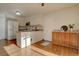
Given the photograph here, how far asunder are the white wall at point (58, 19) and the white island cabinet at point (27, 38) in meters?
0.33

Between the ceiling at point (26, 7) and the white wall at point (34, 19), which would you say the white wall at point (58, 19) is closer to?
the white wall at point (34, 19)

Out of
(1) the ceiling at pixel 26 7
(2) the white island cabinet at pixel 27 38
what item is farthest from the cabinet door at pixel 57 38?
(1) the ceiling at pixel 26 7

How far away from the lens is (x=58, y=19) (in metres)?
4.28

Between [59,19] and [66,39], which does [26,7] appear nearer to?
[59,19]

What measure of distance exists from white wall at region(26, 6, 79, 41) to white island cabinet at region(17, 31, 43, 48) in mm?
329

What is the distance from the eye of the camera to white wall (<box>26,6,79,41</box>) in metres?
3.90

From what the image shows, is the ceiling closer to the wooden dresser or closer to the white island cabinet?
the white island cabinet

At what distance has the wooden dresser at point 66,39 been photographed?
3.56 meters

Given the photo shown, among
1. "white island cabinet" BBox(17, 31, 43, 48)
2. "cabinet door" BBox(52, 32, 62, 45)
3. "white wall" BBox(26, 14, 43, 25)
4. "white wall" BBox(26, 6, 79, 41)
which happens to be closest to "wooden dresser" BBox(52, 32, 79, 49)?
"cabinet door" BBox(52, 32, 62, 45)

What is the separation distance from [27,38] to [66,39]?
1.62 meters

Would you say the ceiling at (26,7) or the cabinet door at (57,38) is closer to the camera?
the ceiling at (26,7)

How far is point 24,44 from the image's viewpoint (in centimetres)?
371

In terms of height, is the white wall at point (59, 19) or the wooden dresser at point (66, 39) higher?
the white wall at point (59, 19)

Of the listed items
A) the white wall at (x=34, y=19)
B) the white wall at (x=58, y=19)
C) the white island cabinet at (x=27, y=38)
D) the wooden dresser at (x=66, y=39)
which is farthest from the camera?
the white wall at (x=58, y=19)
